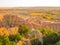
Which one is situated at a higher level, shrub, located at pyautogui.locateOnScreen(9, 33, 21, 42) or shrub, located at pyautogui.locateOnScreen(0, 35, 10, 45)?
shrub, located at pyautogui.locateOnScreen(0, 35, 10, 45)

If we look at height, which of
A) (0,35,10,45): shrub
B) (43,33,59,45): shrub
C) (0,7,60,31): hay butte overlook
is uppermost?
(0,35,10,45): shrub

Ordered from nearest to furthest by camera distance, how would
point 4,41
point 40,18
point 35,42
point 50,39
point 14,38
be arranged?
1. point 4,41
2. point 35,42
3. point 50,39
4. point 14,38
5. point 40,18

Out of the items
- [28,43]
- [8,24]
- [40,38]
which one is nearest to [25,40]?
[28,43]

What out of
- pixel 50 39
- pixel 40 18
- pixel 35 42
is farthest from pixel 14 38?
pixel 40 18

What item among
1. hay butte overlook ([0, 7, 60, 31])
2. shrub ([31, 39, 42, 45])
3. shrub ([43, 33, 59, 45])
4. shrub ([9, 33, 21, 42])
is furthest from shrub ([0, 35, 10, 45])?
hay butte overlook ([0, 7, 60, 31])

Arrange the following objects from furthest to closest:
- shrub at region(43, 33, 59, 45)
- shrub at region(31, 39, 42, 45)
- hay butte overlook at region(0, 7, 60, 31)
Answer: hay butte overlook at region(0, 7, 60, 31) < shrub at region(43, 33, 59, 45) < shrub at region(31, 39, 42, 45)

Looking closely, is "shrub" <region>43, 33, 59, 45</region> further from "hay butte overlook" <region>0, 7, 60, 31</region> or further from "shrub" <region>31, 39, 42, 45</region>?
"hay butte overlook" <region>0, 7, 60, 31</region>

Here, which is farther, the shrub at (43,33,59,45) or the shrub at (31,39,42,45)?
the shrub at (43,33,59,45)

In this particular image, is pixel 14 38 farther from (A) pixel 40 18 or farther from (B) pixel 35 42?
(A) pixel 40 18

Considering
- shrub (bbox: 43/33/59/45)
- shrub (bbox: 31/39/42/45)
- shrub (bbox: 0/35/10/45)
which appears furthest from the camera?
shrub (bbox: 43/33/59/45)

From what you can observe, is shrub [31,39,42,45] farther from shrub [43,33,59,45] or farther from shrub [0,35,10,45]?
shrub [0,35,10,45]

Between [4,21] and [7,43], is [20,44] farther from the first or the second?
[4,21]
